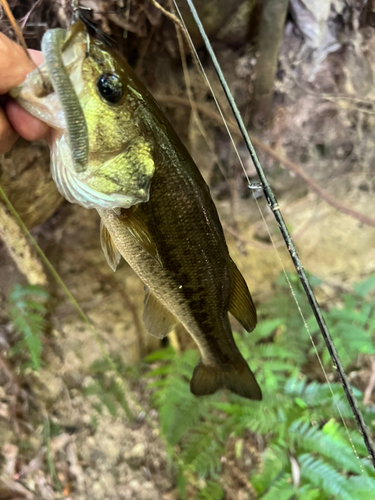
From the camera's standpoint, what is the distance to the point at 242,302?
0.77m

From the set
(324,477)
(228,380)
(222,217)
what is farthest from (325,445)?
(222,217)

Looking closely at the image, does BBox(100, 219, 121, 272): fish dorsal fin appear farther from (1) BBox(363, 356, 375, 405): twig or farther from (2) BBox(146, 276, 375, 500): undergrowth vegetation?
(1) BBox(363, 356, 375, 405): twig

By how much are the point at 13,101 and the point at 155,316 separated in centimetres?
60

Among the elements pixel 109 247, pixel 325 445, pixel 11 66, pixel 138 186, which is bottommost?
pixel 325 445

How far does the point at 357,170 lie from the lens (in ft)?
5.51

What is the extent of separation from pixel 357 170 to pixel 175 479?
1.84 metres

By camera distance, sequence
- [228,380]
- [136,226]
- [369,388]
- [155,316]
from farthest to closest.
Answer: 1. [369,388]
2. [228,380]
3. [155,316]
4. [136,226]

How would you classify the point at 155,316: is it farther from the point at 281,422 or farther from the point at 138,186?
the point at 281,422

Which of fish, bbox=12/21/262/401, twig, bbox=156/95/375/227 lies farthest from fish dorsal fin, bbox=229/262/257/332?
twig, bbox=156/95/375/227

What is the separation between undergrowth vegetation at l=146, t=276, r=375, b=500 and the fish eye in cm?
124

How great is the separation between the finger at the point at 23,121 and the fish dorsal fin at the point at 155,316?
463 millimetres

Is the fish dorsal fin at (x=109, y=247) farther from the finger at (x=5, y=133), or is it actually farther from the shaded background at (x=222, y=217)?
the shaded background at (x=222, y=217)

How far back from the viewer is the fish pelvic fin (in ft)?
3.17

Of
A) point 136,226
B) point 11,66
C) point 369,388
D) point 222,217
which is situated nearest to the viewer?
point 11,66
